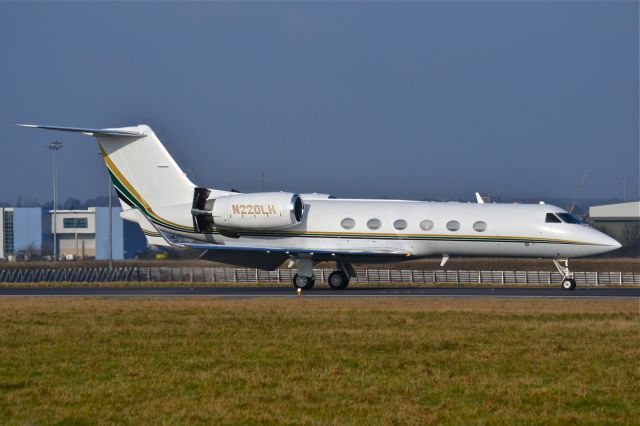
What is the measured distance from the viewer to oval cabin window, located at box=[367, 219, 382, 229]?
1276 inches

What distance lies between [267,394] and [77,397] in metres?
2.17

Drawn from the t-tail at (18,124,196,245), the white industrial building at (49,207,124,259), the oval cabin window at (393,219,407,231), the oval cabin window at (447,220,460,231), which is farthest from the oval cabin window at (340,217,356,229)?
the white industrial building at (49,207,124,259)

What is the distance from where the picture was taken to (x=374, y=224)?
3244cm

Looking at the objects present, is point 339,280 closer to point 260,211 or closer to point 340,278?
point 340,278

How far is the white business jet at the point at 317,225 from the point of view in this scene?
104 feet

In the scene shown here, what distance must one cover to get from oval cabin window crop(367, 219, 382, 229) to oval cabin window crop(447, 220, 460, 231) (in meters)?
2.26

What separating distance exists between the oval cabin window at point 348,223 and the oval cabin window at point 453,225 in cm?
311

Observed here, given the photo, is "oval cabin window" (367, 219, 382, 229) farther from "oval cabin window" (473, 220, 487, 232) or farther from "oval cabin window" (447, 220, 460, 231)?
"oval cabin window" (473, 220, 487, 232)

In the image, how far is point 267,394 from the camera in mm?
11516

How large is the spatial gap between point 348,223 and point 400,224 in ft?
5.67

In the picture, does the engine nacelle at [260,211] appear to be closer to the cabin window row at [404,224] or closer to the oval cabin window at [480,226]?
the cabin window row at [404,224]

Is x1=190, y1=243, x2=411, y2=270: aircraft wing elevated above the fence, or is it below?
above

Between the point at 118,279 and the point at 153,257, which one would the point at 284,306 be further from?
the point at 153,257

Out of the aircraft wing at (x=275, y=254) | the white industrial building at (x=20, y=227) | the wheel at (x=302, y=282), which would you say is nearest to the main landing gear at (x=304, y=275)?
the wheel at (x=302, y=282)
